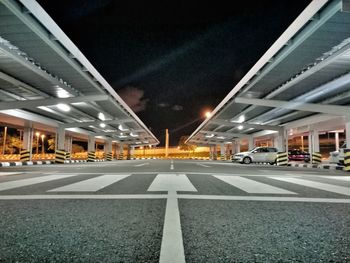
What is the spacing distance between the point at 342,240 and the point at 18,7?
9419 millimetres

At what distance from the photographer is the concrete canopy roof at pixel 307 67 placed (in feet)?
29.1

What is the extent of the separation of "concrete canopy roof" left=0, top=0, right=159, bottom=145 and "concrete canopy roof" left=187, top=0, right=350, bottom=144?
863 centimetres

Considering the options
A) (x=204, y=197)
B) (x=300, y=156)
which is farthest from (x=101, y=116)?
(x=204, y=197)

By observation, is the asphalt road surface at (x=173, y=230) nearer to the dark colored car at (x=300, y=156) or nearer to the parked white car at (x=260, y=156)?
the parked white car at (x=260, y=156)

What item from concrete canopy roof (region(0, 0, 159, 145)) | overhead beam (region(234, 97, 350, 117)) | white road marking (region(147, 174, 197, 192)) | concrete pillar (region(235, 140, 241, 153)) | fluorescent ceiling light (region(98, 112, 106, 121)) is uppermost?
concrete canopy roof (region(0, 0, 159, 145))

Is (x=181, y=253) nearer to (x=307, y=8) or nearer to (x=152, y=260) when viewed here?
(x=152, y=260)

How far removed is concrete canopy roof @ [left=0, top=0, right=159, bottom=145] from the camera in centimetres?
878

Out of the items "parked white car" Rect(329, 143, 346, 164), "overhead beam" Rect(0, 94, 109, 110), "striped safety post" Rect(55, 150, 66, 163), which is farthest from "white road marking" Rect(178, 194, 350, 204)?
"striped safety post" Rect(55, 150, 66, 163)

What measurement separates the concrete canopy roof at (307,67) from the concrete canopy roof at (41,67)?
28.3 ft

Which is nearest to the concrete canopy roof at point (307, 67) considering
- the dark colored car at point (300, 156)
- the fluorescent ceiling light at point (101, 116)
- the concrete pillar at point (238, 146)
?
the fluorescent ceiling light at point (101, 116)

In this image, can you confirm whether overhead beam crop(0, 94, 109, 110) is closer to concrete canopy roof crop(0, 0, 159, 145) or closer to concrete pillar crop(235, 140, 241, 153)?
concrete canopy roof crop(0, 0, 159, 145)

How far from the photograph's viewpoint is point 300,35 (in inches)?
401

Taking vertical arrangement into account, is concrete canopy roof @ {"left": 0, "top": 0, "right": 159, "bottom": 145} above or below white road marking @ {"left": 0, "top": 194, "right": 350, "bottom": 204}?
above

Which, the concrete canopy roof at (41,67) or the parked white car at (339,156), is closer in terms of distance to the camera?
the concrete canopy roof at (41,67)
